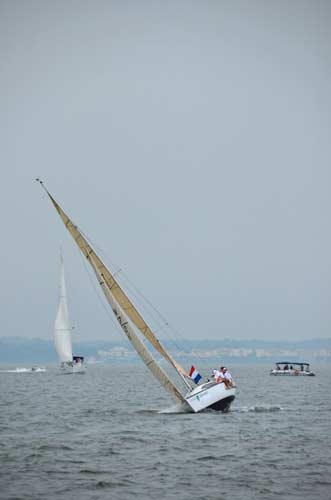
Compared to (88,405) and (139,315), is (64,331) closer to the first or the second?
(88,405)

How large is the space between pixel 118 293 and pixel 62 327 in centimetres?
8440

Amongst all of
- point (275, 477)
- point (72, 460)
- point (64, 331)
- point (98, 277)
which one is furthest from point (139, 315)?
point (64, 331)

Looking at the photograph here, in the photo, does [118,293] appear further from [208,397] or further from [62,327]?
[62,327]

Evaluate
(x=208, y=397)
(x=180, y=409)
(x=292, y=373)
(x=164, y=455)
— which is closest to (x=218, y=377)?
(x=208, y=397)

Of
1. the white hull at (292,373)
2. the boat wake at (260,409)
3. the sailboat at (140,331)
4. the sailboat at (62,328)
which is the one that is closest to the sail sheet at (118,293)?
the sailboat at (140,331)

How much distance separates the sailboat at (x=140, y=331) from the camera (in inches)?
1586

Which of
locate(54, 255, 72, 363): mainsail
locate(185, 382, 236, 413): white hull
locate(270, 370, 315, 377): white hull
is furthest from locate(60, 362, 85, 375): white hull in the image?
locate(185, 382, 236, 413): white hull

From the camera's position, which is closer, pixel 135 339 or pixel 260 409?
pixel 135 339

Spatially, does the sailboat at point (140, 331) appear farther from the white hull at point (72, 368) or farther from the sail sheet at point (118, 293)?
the white hull at point (72, 368)

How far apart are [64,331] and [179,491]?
101m

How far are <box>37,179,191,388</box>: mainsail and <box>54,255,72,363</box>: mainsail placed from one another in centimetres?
8039

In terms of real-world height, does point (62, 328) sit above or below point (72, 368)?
above

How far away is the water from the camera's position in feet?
76.1

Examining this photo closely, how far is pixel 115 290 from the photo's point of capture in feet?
132
